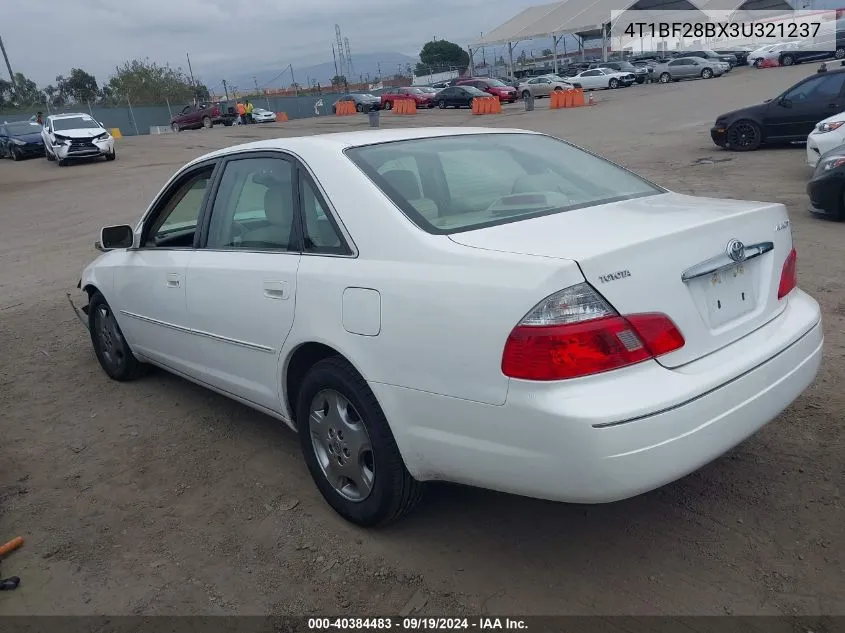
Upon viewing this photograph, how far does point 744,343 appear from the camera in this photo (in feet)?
9.01

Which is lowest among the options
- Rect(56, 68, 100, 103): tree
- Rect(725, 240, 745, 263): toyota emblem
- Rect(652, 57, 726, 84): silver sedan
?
Rect(725, 240, 745, 263): toyota emblem

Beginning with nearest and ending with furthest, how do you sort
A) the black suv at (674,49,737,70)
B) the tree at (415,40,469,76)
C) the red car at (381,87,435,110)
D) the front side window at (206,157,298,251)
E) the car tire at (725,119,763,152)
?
the front side window at (206,157,298,251)
the car tire at (725,119,763,152)
the red car at (381,87,435,110)
the black suv at (674,49,737,70)
the tree at (415,40,469,76)

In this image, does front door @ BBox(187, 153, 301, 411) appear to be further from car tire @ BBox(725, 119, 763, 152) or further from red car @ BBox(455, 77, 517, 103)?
red car @ BBox(455, 77, 517, 103)

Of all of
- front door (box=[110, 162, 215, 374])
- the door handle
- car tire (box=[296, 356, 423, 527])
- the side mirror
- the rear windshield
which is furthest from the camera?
the side mirror

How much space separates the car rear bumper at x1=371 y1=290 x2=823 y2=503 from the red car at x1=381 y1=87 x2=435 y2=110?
41.5 m

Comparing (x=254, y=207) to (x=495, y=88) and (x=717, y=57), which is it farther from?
(x=717, y=57)

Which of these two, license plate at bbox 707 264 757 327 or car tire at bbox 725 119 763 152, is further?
car tire at bbox 725 119 763 152

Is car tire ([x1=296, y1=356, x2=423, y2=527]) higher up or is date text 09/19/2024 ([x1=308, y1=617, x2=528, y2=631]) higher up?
car tire ([x1=296, y1=356, x2=423, y2=527])

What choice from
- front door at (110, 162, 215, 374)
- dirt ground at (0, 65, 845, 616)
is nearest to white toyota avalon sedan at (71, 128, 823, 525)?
front door at (110, 162, 215, 374)

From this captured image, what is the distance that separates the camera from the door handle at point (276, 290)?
3275 millimetres

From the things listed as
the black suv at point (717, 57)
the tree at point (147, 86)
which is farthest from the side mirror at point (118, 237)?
the tree at point (147, 86)

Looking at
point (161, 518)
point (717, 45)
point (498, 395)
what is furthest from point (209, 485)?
point (717, 45)

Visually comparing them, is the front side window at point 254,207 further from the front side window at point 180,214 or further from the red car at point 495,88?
the red car at point 495,88

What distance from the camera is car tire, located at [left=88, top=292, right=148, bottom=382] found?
5188 millimetres
